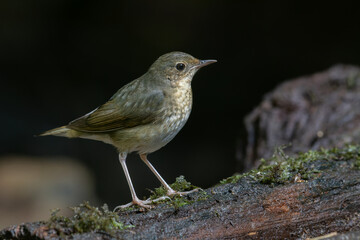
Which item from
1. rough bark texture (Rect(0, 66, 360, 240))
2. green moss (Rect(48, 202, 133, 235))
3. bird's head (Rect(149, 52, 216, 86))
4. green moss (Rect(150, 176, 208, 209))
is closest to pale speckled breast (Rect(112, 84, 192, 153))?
bird's head (Rect(149, 52, 216, 86))

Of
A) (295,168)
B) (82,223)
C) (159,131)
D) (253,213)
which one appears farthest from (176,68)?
(82,223)

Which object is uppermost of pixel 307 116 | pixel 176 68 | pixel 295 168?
pixel 176 68

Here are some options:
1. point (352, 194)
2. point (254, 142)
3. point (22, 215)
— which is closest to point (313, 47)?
point (254, 142)

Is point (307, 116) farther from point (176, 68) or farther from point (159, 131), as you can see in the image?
point (159, 131)

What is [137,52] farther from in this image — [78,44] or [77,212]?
[77,212]

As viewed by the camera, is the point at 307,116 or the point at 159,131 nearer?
the point at 159,131

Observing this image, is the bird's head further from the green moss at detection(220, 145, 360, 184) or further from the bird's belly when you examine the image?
the green moss at detection(220, 145, 360, 184)

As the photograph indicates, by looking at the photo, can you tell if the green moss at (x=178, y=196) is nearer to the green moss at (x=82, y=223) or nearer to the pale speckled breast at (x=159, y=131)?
the pale speckled breast at (x=159, y=131)
